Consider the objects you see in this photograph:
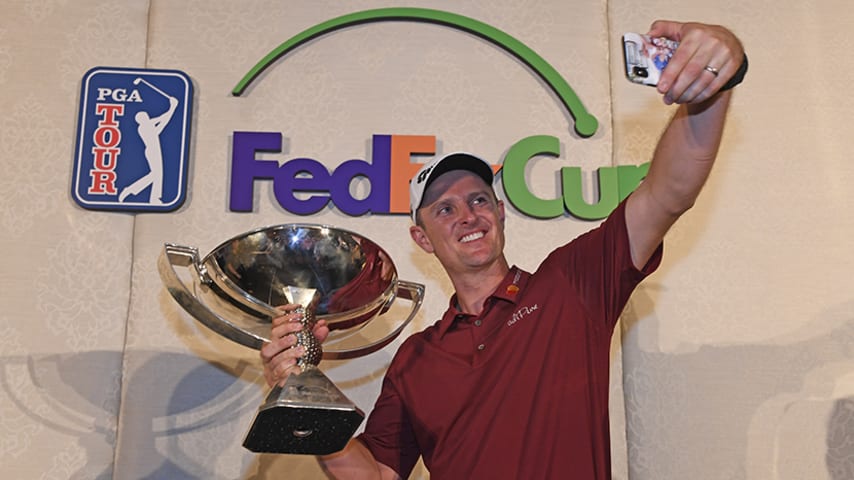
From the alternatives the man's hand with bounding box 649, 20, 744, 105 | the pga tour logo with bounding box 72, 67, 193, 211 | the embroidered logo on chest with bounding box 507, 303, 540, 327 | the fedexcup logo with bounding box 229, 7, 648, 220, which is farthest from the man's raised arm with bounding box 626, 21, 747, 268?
the pga tour logo with bounding box 72, 67, 193, 211

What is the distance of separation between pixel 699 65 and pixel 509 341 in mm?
669

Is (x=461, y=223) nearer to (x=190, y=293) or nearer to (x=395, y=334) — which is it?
(x=395, y=334)

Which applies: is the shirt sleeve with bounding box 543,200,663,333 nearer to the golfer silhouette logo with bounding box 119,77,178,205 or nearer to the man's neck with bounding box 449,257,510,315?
the man's neck with bounding box 449,257,510,315

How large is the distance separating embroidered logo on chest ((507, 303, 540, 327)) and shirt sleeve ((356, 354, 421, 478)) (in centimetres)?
33

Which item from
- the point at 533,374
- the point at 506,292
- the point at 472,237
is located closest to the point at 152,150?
the point at 472,237

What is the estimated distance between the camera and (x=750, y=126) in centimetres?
249

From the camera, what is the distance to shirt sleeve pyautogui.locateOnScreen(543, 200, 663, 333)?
1.52 m

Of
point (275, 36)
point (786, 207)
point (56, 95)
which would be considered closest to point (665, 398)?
point (786, 207)

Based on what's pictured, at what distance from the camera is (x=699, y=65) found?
1144 millimetres

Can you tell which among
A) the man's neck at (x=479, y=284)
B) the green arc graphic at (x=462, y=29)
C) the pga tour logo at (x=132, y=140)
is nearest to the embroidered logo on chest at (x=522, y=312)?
the man's neck at (x=479, y=284)

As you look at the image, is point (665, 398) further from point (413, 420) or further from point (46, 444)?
point (46, 444)

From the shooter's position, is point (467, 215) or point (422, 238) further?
point (422, 238)

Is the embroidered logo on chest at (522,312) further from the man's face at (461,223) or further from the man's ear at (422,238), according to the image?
the man's ear at (422,238)

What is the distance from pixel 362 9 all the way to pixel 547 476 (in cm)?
161
